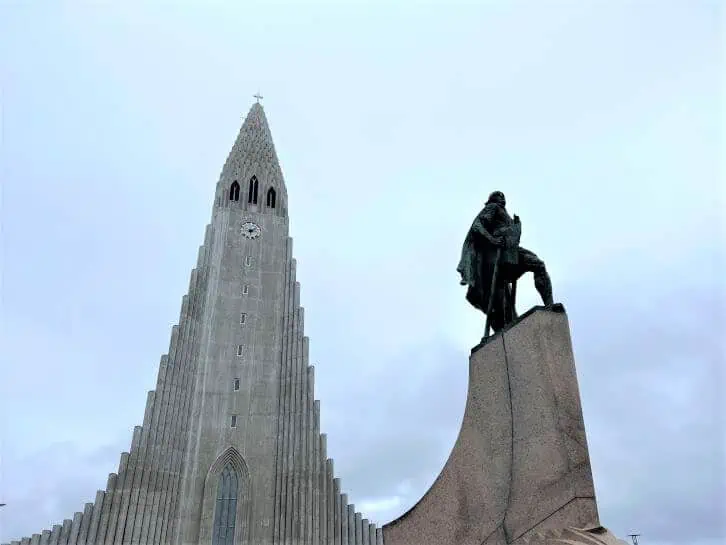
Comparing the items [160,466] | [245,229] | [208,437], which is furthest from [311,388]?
[245,229]

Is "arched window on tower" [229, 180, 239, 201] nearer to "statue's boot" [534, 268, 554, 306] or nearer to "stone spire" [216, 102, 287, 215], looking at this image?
"stone spire" [216, 102, 287, 215]

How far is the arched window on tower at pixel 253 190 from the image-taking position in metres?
40.0

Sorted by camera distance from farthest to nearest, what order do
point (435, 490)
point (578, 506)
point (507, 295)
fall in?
point (507, 295)
point (435, 490)
point (578, 506)

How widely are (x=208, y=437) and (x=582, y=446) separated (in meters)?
26.3

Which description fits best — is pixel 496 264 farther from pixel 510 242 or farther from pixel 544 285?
pixel 544 285

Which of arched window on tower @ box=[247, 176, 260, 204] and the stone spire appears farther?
the stone spire

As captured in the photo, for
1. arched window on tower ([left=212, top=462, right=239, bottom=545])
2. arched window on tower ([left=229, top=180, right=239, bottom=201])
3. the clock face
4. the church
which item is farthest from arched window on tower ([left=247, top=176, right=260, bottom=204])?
arched window on tower ([left=212, top=462, right=239, bottom=545])

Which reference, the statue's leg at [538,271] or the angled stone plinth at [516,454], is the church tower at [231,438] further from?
the statue's leg at [538,271]

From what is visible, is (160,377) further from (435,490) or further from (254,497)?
(435,490)

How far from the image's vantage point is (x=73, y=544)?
25953 mm

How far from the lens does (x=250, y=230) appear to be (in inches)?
1494

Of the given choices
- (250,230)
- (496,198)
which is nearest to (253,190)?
(250,230)

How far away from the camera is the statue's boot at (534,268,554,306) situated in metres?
7.05

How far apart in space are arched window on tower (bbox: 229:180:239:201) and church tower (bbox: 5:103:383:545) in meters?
2.75
